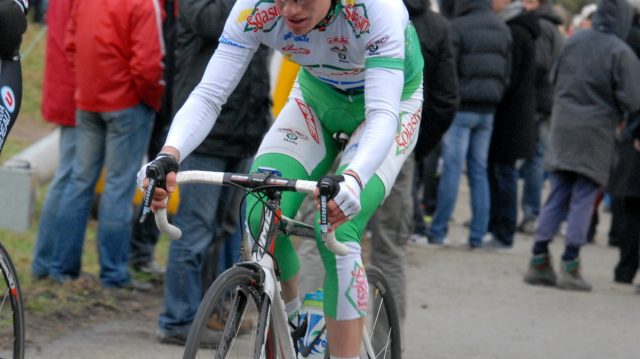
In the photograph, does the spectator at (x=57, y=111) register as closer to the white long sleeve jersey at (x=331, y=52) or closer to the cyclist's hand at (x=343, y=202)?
the white long sleeve jersey at (x=331, y=52)

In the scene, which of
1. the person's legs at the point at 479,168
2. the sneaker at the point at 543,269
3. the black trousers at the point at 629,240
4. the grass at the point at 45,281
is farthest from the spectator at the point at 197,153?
the person's legs at the point at 479,168

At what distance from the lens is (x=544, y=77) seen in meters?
13.1

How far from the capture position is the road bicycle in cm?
427

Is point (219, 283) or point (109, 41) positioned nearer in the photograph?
point (219, 283)

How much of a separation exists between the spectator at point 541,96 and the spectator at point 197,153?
6.02 meters

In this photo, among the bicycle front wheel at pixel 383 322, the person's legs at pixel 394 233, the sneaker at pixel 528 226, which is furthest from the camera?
the sneaker at pixel 528 226

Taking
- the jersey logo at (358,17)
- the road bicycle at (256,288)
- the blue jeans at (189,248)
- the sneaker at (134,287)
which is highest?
the jersey logo at (358,17)

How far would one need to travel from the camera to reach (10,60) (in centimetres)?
494

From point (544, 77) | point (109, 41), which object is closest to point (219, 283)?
point (109, 41)

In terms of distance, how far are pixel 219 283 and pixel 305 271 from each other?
2533 mm

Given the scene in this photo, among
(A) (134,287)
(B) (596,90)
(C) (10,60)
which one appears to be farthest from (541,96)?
(C) (10,60)

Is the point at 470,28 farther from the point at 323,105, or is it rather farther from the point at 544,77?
the point at 323,105

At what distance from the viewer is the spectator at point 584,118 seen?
9.83 m

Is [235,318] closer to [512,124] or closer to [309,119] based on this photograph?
[309,119]
